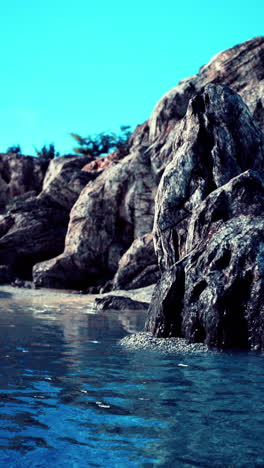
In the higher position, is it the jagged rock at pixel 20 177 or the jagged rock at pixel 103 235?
the jagged rock at pixel 20 177

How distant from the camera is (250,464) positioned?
3.10m

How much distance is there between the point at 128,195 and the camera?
2258 centimetres

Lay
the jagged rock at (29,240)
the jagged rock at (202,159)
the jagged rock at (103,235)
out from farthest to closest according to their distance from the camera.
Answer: the jagged rock at (29,240) < the jagged rock at (103,235) < the jagged rock at (202,159)

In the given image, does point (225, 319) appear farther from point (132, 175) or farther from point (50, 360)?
point (132, 175)

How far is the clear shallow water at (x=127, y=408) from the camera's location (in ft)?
10.8

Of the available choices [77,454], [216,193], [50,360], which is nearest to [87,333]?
[50,360]

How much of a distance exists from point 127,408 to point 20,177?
32230mm

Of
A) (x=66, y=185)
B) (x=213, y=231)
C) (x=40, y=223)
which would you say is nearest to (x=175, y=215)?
(x=213, y=231)

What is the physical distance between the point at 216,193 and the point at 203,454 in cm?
722

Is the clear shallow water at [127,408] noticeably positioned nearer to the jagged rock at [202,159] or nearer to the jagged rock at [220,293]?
the jagged rock at [220,293]

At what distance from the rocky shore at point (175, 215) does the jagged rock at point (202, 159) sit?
3cm

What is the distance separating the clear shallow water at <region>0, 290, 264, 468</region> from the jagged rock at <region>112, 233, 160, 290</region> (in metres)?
11.7

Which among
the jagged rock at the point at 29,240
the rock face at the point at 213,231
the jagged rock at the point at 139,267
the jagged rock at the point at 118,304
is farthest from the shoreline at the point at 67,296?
the jagged rock at the point at 29,240

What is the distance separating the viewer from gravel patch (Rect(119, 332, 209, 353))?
7.20m
